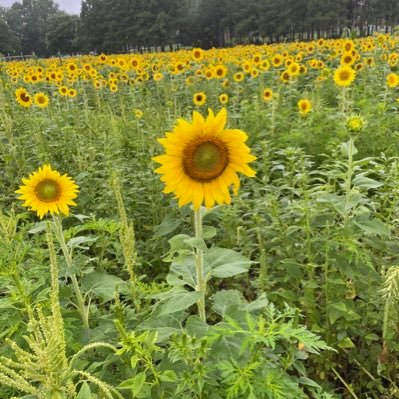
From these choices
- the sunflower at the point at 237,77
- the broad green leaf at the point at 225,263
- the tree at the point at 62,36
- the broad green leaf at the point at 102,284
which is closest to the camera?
the broad green leaf at the point at 225,263

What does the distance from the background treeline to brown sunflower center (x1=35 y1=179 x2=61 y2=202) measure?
40.7 m

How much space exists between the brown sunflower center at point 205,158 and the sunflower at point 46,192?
34.2 inches

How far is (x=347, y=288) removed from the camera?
2.60m

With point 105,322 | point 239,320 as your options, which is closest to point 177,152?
point 239,320

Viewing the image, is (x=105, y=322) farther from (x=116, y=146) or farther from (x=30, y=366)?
(x=116, y=146)

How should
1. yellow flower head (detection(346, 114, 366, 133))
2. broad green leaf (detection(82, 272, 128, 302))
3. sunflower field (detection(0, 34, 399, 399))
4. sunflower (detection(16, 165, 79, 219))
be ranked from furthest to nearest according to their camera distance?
yellow flower head (detection(346, 114, 366, 133))
sunflower (detection(16, 165, 79, 219))
broad green leaf (detection(82, 272, 128, 302))
sunflower field (detection(0, 34, 399, 399))

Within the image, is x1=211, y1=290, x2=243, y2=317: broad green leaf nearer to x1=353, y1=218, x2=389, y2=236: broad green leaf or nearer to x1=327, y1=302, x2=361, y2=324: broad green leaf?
x1=327, y1=302, x2=361, y2=324: broad green leaf

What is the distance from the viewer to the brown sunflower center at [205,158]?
66.6 inches

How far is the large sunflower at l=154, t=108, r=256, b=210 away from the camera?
1670 millimetres

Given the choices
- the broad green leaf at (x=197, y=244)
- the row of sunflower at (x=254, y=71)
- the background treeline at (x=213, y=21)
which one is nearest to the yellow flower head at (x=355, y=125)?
the broad green leaf at (x=197, y=244)

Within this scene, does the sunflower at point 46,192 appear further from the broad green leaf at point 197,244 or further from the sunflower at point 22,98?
the sunflower at point 22,98

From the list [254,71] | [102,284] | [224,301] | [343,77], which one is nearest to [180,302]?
[224,301]

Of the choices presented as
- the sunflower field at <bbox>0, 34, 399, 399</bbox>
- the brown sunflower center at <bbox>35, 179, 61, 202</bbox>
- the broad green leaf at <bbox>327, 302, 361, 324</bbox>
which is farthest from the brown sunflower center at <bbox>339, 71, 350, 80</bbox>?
the brown sunflower center at <bbox>35, 179, 61, 202</bbox>

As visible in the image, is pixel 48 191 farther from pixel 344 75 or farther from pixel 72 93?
pixel 72 93
